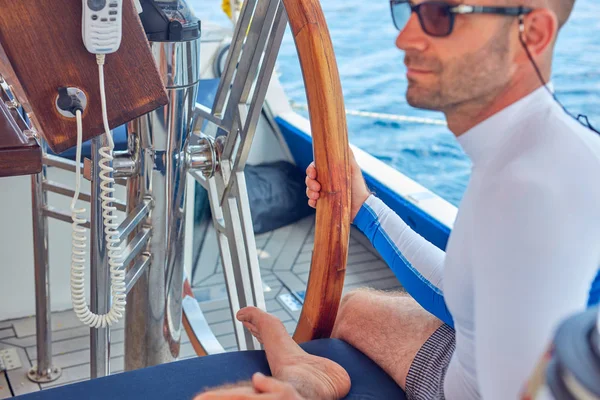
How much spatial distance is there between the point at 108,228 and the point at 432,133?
6305 millimetres

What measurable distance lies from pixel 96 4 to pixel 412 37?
0.56 meters

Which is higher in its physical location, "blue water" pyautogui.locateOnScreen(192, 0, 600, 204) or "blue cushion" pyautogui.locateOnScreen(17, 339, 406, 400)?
"blue cushion" pyautogui.locateOnScreen(17, 339, 406, 400)

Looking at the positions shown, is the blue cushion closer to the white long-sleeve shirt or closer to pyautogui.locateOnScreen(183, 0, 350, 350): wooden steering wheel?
pyautogui.locateOnScreen(183, 0, 350, 350): wooden steering wheel

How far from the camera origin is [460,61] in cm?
84

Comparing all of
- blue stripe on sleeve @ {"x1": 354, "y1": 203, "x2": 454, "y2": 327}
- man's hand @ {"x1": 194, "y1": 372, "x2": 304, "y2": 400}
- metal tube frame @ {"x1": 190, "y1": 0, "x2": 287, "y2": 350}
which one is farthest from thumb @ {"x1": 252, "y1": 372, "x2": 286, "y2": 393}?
metal tube frame @ {"x1": 190, "y1": 0, "x2": 287, "y2": 350}

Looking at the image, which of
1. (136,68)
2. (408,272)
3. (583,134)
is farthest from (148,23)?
(583,134)

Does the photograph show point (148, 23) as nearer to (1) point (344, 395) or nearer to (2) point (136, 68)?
(2) point (136, 68)

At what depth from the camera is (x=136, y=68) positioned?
128cm

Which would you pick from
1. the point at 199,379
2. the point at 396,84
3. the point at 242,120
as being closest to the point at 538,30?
the point at 199,379

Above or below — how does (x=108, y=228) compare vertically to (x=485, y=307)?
below

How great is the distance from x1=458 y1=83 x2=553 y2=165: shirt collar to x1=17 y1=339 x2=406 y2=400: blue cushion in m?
0.53

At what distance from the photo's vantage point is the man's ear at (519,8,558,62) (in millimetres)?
800

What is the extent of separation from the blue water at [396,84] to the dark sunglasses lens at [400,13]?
4.14 m

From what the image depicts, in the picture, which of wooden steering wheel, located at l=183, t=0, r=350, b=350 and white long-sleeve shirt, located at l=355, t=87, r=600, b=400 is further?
wooden steering wheel, located at l=183, t=0, r=350, b=350
